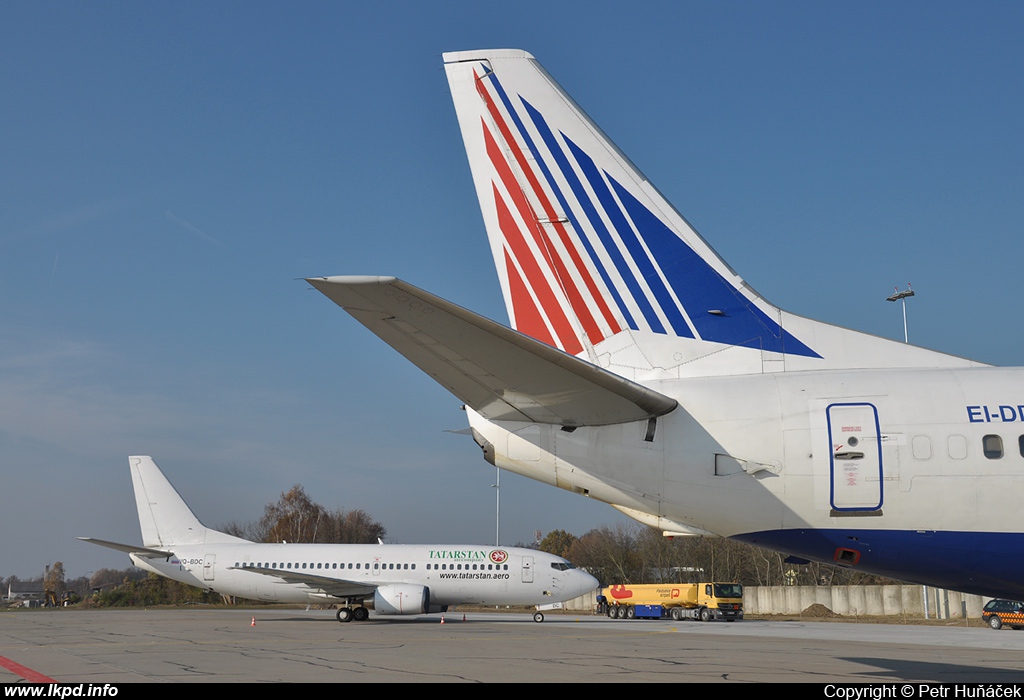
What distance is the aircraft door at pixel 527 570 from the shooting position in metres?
32.5

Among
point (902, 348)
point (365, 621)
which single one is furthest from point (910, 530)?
point (365, 621)

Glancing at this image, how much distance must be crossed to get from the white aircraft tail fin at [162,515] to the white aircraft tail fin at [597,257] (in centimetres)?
3095

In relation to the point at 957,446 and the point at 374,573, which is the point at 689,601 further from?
the point at 957,446

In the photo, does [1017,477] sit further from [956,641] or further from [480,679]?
[956,641]

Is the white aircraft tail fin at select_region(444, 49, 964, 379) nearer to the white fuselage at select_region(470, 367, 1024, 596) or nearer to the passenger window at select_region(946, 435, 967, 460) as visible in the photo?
the white fuselage at select_region(470, 367, 1024, 596)

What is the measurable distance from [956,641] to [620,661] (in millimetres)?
11745

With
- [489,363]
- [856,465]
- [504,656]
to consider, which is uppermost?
[489,363]

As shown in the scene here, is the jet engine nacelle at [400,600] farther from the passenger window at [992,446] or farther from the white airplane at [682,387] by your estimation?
the passenger window at [992,446]

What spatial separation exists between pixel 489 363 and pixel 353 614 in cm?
2928

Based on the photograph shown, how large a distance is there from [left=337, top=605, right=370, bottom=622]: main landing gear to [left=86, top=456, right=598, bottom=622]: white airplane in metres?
0.04

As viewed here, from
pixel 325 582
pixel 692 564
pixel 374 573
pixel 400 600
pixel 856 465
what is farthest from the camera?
pixel 692 564

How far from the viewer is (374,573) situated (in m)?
33.2

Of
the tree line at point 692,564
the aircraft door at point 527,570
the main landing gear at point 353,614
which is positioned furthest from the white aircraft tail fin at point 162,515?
the tree line at point 692,564

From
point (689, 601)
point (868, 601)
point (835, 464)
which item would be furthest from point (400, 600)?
point (835, 464)
